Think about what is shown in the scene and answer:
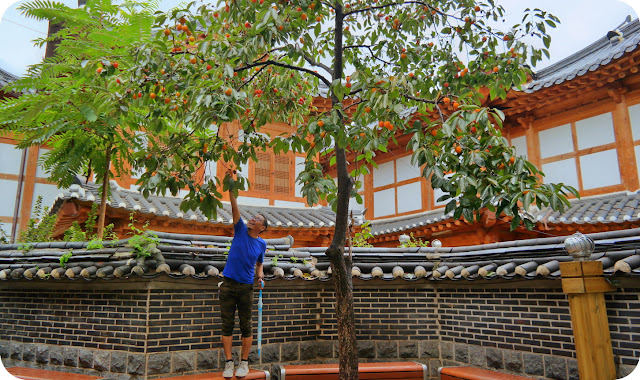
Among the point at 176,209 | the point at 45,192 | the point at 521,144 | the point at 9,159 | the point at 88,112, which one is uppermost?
the point at 521,144

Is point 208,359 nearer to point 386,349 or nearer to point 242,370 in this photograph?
point 242,370

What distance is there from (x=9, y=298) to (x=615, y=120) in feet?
39.2

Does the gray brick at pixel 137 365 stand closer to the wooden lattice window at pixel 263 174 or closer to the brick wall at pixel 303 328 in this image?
the brick wall at pixel 303 328

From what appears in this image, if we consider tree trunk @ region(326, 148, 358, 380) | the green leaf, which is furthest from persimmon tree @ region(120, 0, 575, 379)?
the green leaf

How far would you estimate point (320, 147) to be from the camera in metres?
3.73

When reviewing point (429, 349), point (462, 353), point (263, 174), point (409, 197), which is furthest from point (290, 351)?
point (409, 197)

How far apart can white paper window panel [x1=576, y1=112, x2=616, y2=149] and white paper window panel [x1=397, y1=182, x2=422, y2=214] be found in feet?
13.8

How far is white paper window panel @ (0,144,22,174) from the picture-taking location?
10.8m

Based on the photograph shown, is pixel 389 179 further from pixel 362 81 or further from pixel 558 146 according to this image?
pixel 362 81

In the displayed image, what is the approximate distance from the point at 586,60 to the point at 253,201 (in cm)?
1044

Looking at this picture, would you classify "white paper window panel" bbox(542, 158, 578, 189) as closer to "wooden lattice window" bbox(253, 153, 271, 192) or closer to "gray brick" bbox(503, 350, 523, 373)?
"gray brick" bbox(503, 350, 523, 373)

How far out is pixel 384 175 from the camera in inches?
560

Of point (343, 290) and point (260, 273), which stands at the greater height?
point (260, 273)

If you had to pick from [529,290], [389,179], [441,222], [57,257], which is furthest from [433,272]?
[389,179]
